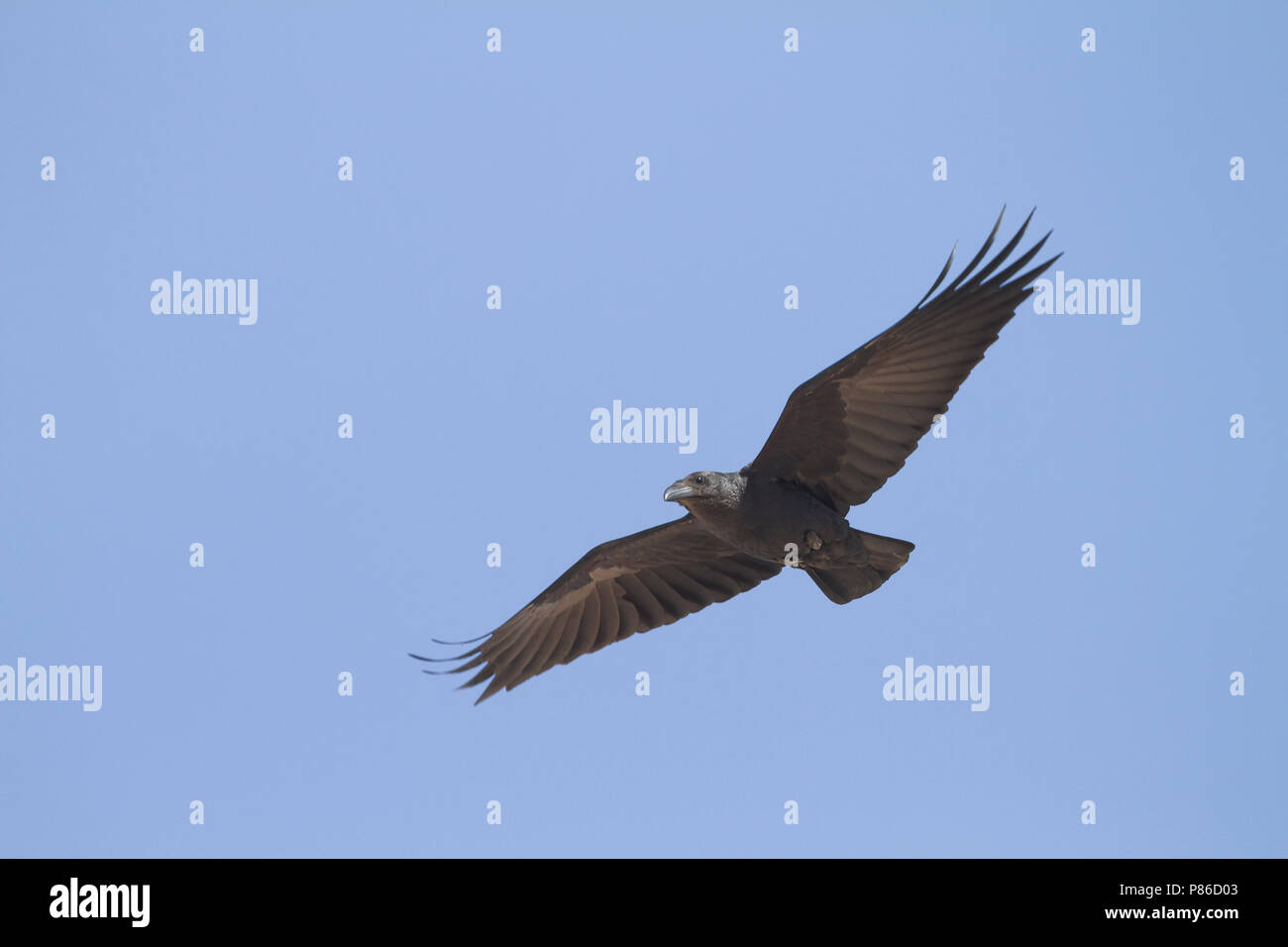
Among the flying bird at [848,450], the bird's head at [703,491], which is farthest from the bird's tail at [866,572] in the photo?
the bird's head at [703,491]

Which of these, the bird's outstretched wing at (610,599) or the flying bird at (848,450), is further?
the bird's outstretched wing at (610,599)

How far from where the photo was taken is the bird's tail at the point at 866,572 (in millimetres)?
13578

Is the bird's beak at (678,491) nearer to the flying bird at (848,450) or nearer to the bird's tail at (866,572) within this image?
the flying bird at (848,450)

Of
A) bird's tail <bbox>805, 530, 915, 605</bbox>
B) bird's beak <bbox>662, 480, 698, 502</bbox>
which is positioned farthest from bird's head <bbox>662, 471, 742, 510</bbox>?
bird's tail <bbox>805, 530, 915, 605</bbox>

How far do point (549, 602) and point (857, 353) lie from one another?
15.3ft

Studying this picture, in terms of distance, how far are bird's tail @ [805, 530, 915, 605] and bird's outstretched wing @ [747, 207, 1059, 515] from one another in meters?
0.45

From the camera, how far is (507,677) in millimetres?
15578

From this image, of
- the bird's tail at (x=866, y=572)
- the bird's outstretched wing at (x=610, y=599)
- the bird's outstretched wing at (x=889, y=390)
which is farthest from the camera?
the bird's outstretched wing at (x=610, y=599)

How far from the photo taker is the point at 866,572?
45.2ft

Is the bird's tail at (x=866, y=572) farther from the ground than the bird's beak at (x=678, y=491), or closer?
closer

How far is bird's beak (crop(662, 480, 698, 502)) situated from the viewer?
1322cm
